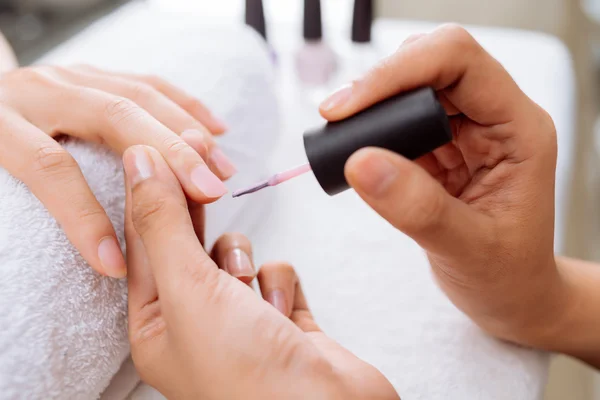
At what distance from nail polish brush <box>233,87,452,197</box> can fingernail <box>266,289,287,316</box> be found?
14 centimetres

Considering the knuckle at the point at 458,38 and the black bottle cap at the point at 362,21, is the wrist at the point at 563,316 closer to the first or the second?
the knuckle at the point at 458,38

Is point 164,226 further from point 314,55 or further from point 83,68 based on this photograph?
point 314,55

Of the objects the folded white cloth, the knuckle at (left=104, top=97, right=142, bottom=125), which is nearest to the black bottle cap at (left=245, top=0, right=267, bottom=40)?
the folded white cloth

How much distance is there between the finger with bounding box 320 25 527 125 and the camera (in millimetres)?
426

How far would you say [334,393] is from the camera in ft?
1.24

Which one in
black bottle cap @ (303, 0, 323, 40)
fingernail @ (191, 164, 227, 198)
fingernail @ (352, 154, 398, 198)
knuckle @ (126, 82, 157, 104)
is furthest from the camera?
black bottle cap @ (303, 0, 323, 40)

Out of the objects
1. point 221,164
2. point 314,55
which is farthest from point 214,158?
point 314,55

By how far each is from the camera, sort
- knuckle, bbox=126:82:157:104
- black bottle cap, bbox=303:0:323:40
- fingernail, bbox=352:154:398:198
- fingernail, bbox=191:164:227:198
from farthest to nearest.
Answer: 1. black bottle cap, bbox=303:0:323:40
2. knuckle, bbox=126:82:157:104
3. fingernail, bbox=191:164:227:198
4. fingernail, bbox=352:154:398:198

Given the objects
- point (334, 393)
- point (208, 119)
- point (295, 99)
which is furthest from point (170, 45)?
point (334, 393)

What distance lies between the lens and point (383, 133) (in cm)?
40

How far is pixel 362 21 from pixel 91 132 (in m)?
0.65

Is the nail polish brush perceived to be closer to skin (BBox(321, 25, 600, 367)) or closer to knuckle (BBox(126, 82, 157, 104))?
skin (BBox(321, 25, 600, 367))

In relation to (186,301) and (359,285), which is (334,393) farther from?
(359,285)

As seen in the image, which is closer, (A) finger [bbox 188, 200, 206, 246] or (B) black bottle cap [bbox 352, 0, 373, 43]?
(A) finger [bbox 188, 200, 206, 246]
